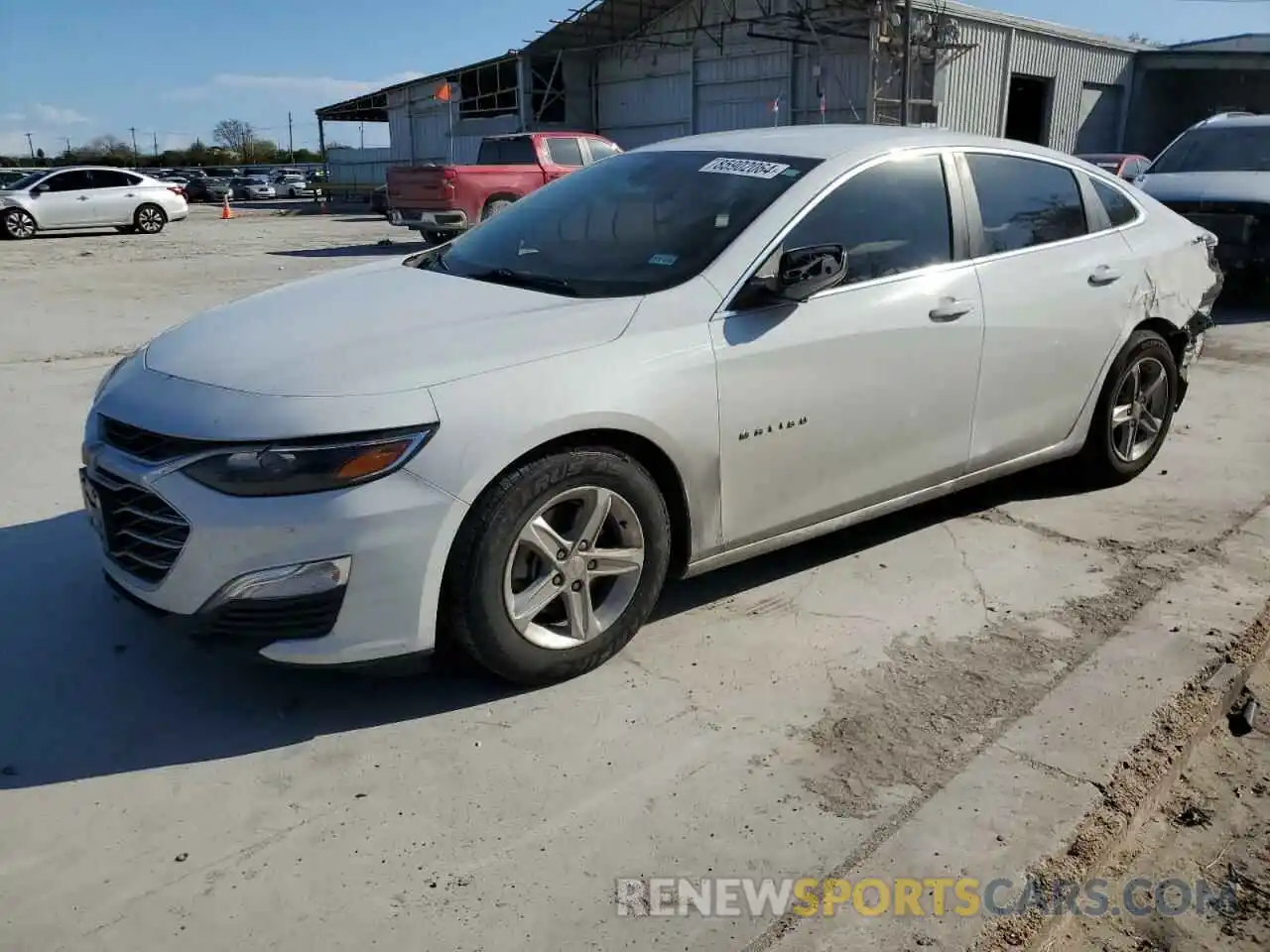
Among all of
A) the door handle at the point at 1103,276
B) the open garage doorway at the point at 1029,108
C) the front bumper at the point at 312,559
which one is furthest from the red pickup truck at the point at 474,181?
the open garage doorway at the point at 1029,108

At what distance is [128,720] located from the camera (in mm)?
3154

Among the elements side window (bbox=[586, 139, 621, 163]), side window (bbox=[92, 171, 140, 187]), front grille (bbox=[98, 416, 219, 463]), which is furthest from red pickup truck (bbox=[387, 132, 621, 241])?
front grille (bbox=[98, 416, 219, 463])

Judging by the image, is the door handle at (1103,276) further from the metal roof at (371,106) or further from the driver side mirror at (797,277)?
the metal roof at (371,106)

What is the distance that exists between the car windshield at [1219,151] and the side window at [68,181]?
20.6 m

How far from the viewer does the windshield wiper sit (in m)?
3.59

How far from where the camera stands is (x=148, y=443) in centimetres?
298

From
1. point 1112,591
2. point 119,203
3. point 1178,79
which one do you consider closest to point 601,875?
point 1112,591

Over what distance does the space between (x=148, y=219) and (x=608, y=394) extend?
2369 cm

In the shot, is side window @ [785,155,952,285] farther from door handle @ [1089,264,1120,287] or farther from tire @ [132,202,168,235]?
tire @ [132,202,168,235]

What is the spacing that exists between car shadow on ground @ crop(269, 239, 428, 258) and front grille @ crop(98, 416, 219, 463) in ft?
49.9

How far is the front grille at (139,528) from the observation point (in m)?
2.90

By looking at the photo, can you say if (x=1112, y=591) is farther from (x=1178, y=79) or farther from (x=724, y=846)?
(x=1178, y=79)

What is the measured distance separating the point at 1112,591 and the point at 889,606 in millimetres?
902

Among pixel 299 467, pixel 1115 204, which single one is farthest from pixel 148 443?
pixel 1115 204
